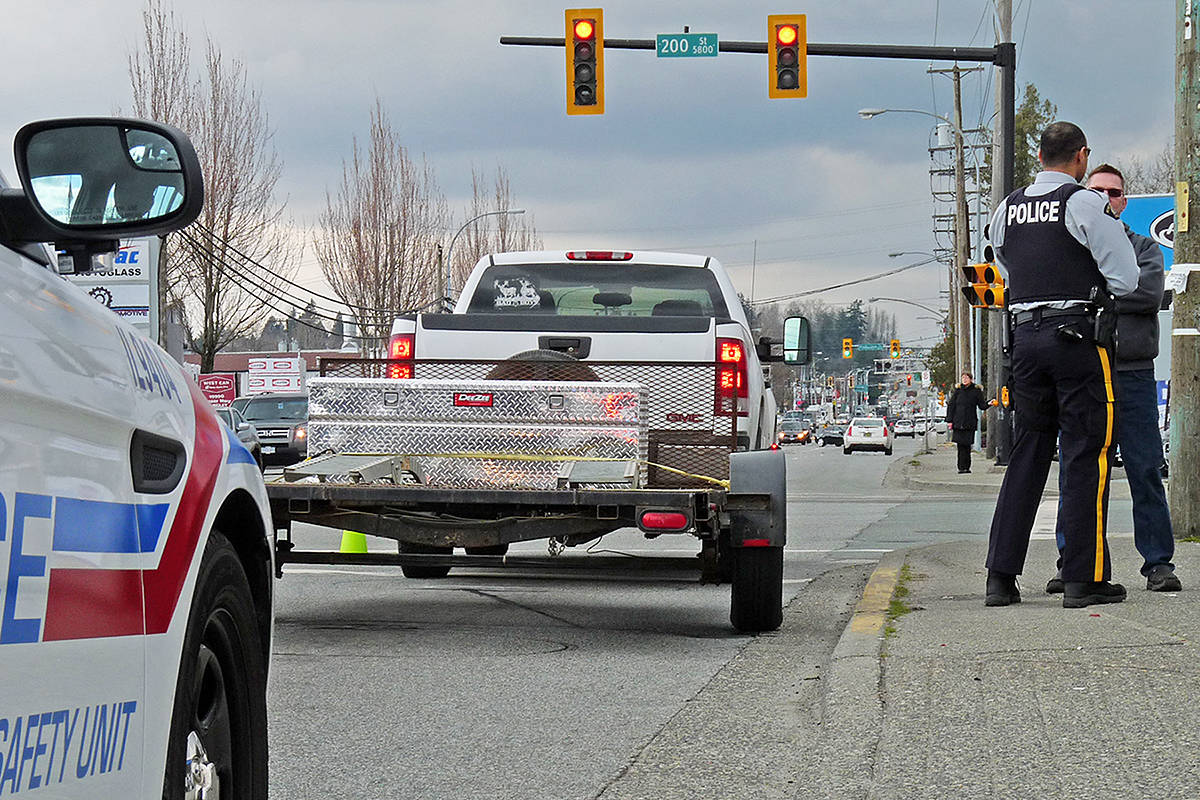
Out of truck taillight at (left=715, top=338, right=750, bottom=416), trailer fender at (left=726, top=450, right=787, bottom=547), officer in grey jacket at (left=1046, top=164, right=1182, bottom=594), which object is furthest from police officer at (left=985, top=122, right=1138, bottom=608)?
truck taillight at (left=715, top=338, right=750, bottom=416)

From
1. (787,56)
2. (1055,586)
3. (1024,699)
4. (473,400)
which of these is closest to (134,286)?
(787,56)

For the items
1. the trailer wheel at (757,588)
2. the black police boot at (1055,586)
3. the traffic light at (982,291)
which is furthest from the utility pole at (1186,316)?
the trailer wheel at (757,588)

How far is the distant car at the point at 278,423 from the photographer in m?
29.1

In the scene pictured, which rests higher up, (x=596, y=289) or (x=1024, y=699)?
(x=596, y=289)

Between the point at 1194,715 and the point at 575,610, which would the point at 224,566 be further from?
the point at 575,610

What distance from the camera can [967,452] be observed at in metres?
28.7

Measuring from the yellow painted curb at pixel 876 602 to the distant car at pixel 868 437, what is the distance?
4977cm

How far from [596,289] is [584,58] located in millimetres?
10069

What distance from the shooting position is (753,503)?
7230 mm

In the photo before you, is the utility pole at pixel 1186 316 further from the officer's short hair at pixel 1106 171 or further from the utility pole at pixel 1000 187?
the utility pole at pixel 1000 187

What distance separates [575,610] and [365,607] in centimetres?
121

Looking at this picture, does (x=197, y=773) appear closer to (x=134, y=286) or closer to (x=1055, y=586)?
(x=1055, y=586)

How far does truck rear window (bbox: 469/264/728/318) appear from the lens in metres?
10.0

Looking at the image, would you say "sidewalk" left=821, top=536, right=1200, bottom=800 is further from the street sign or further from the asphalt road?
the street sign
